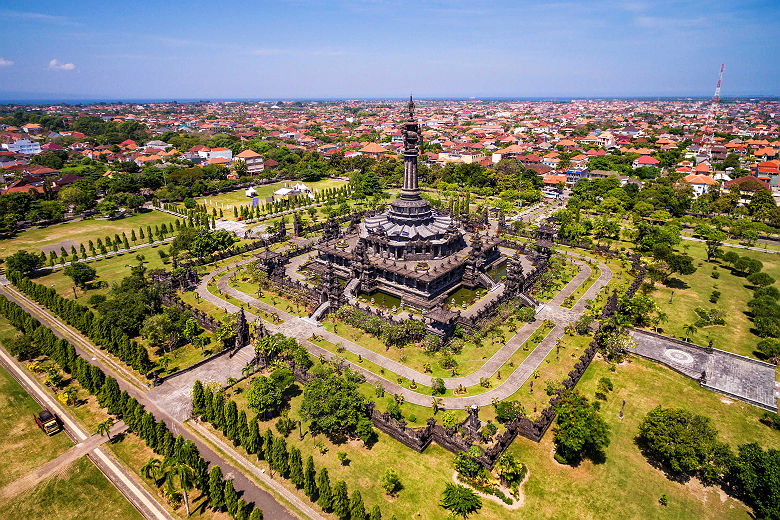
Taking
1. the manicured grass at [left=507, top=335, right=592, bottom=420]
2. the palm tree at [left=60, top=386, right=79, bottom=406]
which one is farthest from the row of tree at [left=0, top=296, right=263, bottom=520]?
the manicured grass at [left=507, top=335, right=592, bottom=420]

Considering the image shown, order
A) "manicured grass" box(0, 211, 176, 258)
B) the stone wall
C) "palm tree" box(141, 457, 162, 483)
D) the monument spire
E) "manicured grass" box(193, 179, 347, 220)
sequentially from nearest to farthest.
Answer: "palm tree" box(141, 457, 162, 483), the stone wall, the monument spire, "manicured grass" box(0, 211, 176, 258), "manicured grass" box(193, 179, 347, 220)

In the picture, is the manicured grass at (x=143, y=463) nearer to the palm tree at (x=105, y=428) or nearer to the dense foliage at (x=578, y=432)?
the palm tree at (x=105, y=428)

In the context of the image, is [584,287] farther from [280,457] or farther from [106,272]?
[106,272]

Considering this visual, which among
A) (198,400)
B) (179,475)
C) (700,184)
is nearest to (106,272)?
(198,400)

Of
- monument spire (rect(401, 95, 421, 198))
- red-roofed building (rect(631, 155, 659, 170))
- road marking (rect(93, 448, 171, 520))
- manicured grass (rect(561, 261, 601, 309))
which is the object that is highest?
monument spire (rect(401, 95, 421, 198))

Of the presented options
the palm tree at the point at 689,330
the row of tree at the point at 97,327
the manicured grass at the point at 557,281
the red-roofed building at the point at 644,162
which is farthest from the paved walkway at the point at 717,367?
the red-roofed building at the point at 644,162

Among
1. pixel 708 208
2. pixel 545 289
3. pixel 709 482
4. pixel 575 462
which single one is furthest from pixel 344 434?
pixel 708 208

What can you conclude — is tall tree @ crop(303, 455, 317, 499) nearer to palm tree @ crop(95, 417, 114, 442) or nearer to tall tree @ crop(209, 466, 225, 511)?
tall tree @ crop(209, 466, 225, 511)
